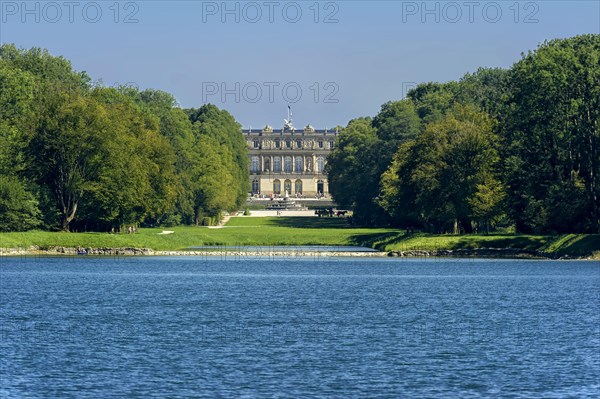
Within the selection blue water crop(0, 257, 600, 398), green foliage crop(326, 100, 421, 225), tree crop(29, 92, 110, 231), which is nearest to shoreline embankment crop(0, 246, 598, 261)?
tree crop(29, 92, 110, 231)

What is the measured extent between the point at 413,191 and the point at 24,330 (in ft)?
180

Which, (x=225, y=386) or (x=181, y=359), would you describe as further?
(x=181, y=359)

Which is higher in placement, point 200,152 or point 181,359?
point 200,152

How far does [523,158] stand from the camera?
7725cm

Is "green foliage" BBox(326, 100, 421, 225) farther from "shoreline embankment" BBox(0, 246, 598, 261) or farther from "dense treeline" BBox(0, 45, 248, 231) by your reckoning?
"shoreline embankment" BBox(0, 246, 598, 261)

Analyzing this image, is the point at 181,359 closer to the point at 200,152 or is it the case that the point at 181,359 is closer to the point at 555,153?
the point at 555,153

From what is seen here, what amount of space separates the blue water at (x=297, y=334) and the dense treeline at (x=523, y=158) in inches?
518

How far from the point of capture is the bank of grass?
73.1 metres

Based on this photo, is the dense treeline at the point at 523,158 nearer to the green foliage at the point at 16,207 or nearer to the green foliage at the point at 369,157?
the green foliage at the point at 369,157

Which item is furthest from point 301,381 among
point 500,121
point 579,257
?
point 500,121

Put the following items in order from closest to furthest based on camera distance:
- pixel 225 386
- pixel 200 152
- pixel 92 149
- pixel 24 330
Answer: pixel 225 386
pixel 24 330
pixel 92 149
pixel 200 152

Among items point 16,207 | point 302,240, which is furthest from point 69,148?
point 302,240

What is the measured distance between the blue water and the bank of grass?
37.0 feet

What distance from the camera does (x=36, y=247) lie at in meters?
75.4
